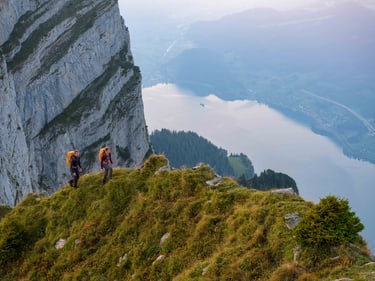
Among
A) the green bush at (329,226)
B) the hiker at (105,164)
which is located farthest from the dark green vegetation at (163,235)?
the hiker at (105,164)

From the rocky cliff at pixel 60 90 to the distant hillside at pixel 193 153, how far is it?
80.0 meters

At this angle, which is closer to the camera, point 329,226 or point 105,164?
point 329,226

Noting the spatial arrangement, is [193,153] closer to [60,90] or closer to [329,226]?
[60,90]

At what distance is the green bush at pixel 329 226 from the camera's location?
12820mm

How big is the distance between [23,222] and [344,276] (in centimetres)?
1501

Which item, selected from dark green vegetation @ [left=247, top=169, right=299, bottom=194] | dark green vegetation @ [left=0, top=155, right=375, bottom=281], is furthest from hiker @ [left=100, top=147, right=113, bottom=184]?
dark green vegetation @ [left=247, top=169, right=299, bottom=194]

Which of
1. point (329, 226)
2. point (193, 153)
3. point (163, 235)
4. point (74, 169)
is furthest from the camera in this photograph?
point (193, 153)

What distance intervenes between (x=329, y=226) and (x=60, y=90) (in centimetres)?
6863

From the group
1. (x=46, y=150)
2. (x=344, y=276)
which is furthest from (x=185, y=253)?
(x=46, y=150)

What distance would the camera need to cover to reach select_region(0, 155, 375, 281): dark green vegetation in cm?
1316

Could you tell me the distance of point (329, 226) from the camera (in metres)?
13.0

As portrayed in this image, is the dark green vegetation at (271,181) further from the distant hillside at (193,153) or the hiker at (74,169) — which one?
the hiker at (74,169)

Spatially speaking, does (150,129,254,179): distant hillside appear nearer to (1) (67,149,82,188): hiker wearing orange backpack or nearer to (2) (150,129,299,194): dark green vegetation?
(2) (150,129,299,194): dark green vegetation

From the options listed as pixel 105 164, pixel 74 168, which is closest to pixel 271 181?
pixel 105 164
